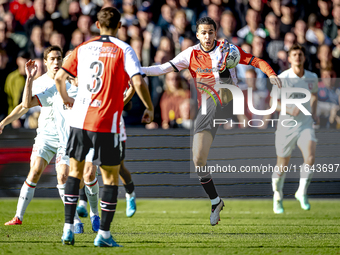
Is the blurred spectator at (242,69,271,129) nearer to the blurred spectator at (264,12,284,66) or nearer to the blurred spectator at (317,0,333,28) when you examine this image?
the blurred spectator at (264,12,284,66)

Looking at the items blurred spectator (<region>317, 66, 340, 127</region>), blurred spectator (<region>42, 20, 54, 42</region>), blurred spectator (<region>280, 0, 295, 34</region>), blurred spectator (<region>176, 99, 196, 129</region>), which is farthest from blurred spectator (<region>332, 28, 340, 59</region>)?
blurred spectator (<region>42, 20, 54, 42</region>)

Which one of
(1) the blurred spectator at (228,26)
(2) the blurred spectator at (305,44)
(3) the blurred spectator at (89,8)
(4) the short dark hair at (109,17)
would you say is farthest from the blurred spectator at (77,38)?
(4) the short dark hair at (109,17)

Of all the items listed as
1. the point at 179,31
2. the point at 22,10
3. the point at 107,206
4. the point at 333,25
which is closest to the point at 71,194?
the point at 107,206

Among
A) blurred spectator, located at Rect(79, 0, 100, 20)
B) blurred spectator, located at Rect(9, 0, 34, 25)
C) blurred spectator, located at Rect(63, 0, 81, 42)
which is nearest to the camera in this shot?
blurred spectator, located at Rect(63, 0, 81, 42)

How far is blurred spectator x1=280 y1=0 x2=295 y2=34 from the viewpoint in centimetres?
1114

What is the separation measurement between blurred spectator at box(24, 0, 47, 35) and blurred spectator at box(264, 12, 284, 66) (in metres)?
5.15

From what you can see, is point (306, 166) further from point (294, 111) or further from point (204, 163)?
point (204, 163)

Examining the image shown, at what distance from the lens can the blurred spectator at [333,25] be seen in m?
11.5

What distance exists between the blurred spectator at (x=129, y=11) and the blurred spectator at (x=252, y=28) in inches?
98.7

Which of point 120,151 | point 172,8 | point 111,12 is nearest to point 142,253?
point 120,151

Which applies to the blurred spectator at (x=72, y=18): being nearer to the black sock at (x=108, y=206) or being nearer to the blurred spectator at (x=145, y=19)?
the blurred spectator at (x=145, y=19)

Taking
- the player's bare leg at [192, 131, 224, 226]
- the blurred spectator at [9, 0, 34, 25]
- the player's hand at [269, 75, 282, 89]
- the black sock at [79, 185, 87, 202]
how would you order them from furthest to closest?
the blurred spectator at [9, 0, 34, 25] < the black sock at [79, 185, 87, 202] < the player's bare leg at [192, 131, 224, 226] < the player's hand at [269, 75, 282, 89]

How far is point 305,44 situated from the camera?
10875 mm

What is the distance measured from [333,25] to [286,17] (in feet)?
4.01
